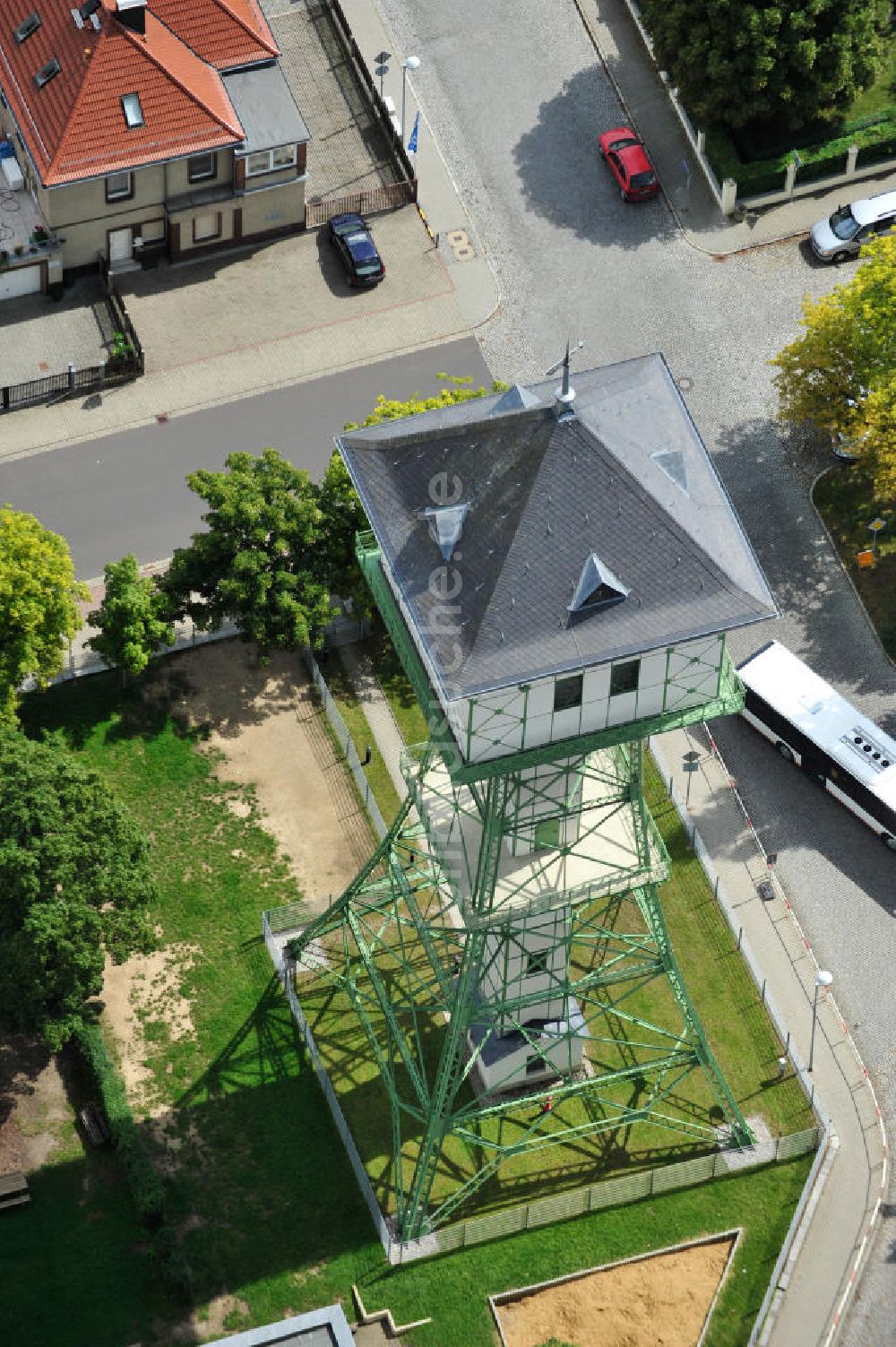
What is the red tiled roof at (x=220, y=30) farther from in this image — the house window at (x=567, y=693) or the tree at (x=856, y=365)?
the house window at (x=567, y=693)

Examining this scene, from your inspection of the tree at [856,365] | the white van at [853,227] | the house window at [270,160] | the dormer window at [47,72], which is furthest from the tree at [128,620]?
the white van at [853,227]

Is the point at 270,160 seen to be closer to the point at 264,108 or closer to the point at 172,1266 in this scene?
the point at 264,108


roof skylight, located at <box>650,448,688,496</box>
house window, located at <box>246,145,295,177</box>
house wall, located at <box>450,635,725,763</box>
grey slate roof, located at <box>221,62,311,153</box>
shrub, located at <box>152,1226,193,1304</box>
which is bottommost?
shrub, located at <box>152,1226,193,1304</box>

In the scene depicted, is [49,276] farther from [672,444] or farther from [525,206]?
[672,444]

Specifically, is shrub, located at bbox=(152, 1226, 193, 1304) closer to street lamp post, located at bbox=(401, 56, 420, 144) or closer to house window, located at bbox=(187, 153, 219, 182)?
house window, located at bbox=(187, 153, 219, 182)

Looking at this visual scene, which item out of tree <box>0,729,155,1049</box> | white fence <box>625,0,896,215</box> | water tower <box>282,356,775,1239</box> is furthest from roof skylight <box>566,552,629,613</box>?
white fence <box>625,0,896,215</box>

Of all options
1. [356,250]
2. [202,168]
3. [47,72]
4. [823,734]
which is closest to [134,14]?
[47,72]

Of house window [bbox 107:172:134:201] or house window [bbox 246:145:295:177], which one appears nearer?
house window [bbox 107:172:134:201]
